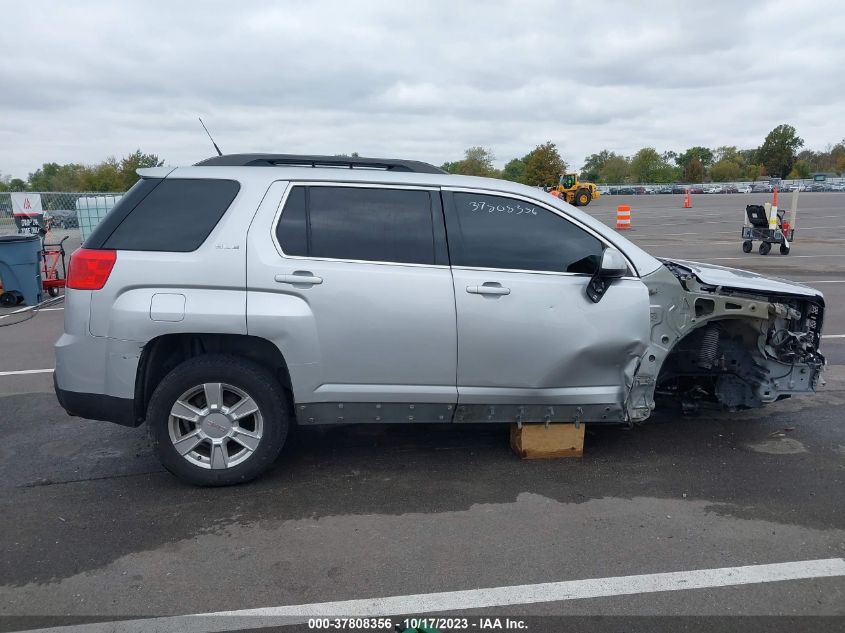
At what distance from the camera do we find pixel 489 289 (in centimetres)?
427

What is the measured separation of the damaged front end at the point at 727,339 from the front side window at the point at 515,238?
1.76 ft

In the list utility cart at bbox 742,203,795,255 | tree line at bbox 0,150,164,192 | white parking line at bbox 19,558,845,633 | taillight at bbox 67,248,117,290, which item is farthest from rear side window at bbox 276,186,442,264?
tree line at bbox 0,150,164,192

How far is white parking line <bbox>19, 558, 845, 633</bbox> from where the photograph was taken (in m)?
3.02

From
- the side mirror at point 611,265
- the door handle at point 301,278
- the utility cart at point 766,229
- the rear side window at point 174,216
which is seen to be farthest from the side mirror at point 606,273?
the utility cart at point 766,229

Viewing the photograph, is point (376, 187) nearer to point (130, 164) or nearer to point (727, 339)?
point (727, 339)

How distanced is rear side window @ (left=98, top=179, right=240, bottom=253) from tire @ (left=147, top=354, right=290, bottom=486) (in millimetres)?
751

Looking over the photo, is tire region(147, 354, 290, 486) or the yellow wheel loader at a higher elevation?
the yellow wheel loader

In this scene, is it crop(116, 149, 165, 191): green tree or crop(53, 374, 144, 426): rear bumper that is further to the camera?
crop(116, 149, 165, 191): green tree

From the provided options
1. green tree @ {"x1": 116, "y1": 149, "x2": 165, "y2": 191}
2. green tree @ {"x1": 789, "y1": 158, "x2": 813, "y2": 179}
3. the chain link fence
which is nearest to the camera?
the chain link fence

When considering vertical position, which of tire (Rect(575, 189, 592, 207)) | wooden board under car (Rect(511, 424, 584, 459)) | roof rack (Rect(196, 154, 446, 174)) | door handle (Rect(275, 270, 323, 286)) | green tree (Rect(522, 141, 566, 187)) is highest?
green tree (Rect(522, 141, 566, 187))

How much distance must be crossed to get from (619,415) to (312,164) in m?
2.69

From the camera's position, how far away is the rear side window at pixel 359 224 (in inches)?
169

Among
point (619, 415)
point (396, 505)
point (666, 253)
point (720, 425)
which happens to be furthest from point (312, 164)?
point (666, 253)

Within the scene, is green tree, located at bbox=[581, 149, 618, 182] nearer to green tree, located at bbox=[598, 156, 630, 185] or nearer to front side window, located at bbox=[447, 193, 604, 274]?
green tree, located at bbox=[598, 156, 630, 185]
